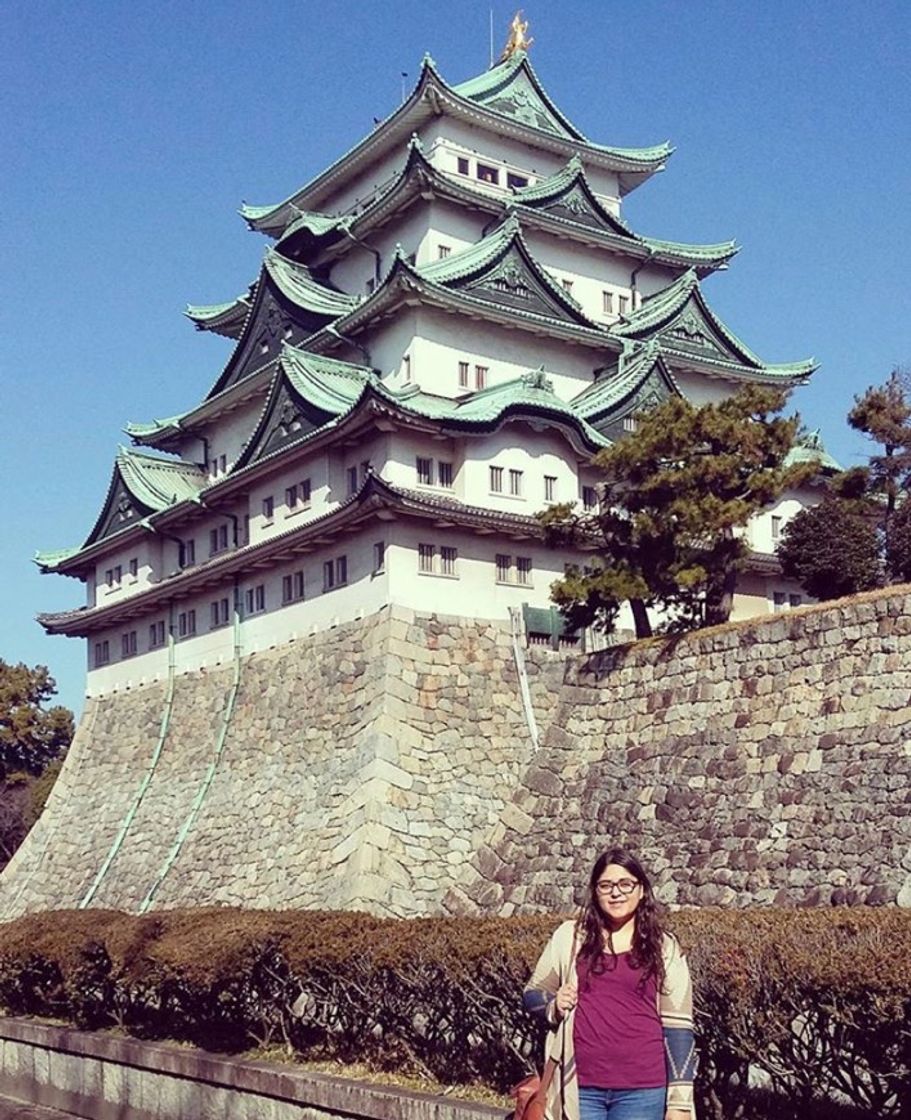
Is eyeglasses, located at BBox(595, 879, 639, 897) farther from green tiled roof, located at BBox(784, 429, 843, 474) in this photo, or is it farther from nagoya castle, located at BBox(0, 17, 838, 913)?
green tiled roof, located at BBox(784, 429, 843, 474)

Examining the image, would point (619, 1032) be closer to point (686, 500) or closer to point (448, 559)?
point (686, 500)

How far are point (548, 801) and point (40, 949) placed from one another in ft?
38.8

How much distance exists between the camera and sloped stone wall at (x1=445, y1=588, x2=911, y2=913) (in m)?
17.1

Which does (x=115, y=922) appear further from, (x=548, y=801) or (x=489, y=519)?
(x=489, y=519)

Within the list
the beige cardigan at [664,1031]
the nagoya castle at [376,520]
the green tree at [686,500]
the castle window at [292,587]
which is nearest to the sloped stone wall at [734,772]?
the green tree at [686,500]

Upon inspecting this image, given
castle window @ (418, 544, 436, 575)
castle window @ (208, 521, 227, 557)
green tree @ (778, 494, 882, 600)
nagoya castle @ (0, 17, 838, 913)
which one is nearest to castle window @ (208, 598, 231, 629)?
nagoya castle @ (0, 17, 838, 913)

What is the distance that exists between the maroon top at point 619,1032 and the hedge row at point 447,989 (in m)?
1.93

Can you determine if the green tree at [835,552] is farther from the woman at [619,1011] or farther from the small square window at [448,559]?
the woman at [619,1011]

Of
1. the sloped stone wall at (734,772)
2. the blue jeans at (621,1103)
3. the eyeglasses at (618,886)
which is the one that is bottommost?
the blue jeans at (621,1103)

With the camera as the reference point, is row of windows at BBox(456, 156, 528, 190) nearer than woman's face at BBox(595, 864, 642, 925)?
No

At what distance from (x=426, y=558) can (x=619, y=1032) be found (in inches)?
850

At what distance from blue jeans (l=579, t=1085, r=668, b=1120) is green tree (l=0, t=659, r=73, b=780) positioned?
4842 centimetres

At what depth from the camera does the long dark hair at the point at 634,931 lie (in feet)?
16.9

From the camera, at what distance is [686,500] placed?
22625 mm
